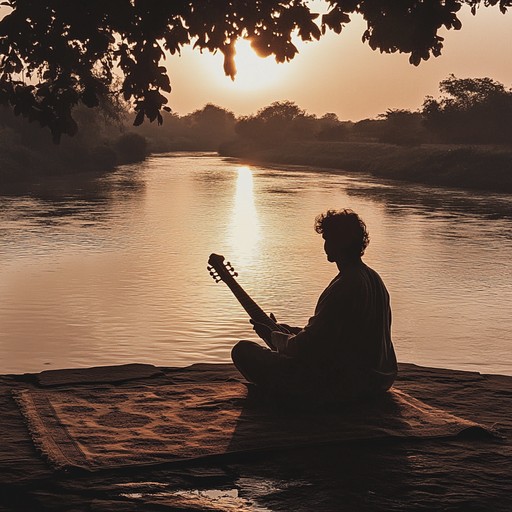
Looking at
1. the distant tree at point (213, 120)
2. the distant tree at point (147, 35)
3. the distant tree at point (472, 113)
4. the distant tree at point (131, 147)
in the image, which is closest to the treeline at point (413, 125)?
the distant tree at point (472, 113)

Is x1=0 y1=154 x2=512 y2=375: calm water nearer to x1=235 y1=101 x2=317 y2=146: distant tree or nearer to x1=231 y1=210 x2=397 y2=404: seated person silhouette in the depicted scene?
x1=231 y1=210 x2=397 y2=404: seated person silhouette

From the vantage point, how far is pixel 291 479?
16.8 feet

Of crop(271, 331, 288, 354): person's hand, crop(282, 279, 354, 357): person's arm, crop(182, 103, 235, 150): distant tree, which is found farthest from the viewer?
crop(182, 103, 235, 150): distant tree

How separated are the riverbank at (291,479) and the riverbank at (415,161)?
128 feet

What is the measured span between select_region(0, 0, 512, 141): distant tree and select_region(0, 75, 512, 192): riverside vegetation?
119 feet

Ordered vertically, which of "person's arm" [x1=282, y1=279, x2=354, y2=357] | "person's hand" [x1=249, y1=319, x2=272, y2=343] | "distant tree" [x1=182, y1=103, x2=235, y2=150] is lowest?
"person's hand" [x1=249, y1=319, x2=272, y2=343]

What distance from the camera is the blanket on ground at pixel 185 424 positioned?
5449 millimetres

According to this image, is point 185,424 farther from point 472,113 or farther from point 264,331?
point 472,113

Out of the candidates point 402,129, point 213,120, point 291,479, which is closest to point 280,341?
point 291,479

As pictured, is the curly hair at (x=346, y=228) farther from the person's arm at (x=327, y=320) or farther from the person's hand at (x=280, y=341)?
the person's hand at (x=280, y=341)

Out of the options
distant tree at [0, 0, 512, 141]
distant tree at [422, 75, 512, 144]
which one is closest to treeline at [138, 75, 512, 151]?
distant tree at [422, 75, 512, 144]

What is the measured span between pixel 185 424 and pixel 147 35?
311 centimetres

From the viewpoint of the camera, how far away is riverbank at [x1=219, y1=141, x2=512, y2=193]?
47.3 meters

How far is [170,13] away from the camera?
759 cm
